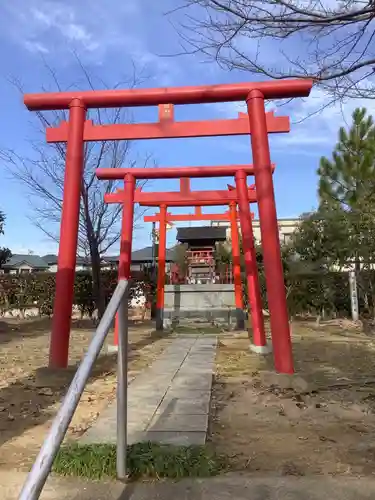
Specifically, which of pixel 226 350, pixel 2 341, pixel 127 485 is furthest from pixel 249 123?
pixel 2 341

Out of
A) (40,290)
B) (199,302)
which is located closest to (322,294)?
(199,302)

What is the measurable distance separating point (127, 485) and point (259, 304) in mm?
6382

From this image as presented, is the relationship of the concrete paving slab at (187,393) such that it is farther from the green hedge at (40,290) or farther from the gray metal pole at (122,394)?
the green hedge at (40,290)

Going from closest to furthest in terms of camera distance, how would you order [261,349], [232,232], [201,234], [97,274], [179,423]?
[179,423]
[261,349]
[232,232]
[97,274]
[201,234]

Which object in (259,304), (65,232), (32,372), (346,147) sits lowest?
(32,372)

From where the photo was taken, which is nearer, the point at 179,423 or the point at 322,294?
the point at 179,423

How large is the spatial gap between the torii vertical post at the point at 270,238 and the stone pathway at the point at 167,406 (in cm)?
91

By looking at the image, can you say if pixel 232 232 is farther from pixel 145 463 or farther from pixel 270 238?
pixel 145 463

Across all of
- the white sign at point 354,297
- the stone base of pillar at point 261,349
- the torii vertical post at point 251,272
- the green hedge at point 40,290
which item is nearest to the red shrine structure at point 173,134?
the stone base of pillar at point 261,349

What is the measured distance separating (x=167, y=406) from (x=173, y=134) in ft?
11.9

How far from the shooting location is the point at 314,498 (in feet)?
8.23

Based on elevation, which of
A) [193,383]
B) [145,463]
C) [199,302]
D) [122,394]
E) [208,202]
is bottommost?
[145,463]

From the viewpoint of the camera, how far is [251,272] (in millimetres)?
9180

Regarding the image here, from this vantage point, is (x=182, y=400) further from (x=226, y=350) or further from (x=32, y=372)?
(x=226, y=350)
